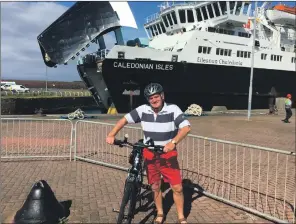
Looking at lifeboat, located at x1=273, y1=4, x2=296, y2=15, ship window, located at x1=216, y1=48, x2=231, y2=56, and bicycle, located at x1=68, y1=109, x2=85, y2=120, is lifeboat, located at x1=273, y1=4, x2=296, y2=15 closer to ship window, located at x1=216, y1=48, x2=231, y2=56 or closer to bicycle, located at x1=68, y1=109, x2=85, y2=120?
ship window, located at x1=216, y1=48, x2=231, y2=56

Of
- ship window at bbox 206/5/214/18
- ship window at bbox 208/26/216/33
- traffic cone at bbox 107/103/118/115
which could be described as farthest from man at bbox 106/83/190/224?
ship window at bbox 206/5/214/18

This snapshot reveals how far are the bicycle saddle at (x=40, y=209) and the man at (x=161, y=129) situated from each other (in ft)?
3.37

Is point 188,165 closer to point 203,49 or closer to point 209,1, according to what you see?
point 203,49

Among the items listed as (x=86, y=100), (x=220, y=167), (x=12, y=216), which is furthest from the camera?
(x=86, y=100)

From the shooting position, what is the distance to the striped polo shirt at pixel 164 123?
3.84 m

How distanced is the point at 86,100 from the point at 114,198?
3597 centimetres

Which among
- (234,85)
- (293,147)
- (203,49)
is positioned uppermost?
(203,49)

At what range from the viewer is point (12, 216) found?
3896 mm

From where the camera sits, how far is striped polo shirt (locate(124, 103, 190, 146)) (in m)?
3.84

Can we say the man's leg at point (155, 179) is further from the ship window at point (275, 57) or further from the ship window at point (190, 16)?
the ship window at point (275, 57)

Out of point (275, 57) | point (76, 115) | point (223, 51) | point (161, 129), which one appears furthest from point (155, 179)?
point (275, 57)

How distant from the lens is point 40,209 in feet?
12.7

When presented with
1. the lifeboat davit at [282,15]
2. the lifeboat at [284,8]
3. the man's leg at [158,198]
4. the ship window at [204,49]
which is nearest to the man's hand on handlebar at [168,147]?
the man's leg at [158,198]

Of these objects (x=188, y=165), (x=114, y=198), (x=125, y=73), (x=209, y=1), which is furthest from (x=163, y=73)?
(x=114, y=198)
